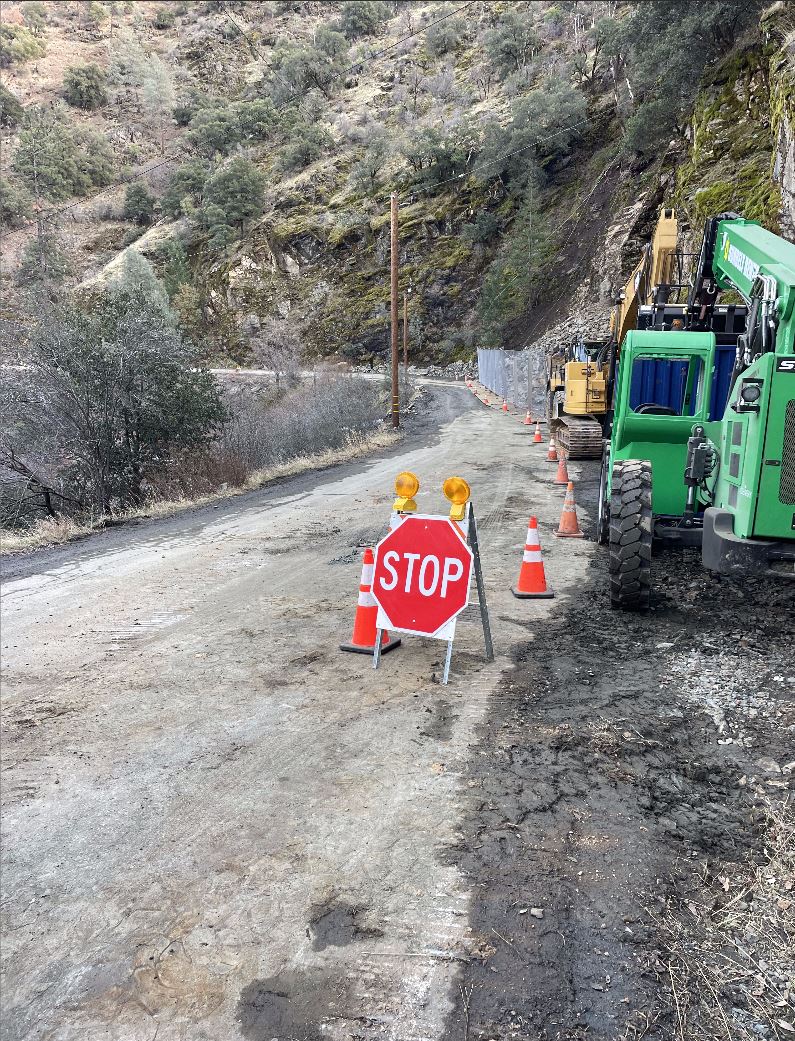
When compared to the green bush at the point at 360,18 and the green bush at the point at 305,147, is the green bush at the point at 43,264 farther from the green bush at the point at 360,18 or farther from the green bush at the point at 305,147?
the green bush at the point at 360,18

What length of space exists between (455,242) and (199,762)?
179 ft

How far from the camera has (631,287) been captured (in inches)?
507

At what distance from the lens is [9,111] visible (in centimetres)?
9062

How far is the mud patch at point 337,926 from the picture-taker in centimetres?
274

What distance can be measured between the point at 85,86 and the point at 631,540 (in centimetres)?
11775

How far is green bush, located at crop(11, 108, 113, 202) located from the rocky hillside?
9.9 inches

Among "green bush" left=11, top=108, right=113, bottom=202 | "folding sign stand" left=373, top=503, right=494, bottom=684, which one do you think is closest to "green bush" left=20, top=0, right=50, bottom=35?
"green bush" left=11, top=108, right=113, bottom=202

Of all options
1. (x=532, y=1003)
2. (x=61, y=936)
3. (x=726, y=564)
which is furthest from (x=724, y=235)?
(x=61, y=936)

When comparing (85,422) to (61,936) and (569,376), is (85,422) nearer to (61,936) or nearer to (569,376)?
(569,376)

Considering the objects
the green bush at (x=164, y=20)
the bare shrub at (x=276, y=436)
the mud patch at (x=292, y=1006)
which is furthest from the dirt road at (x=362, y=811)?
the green bush at (x=164, y=20)

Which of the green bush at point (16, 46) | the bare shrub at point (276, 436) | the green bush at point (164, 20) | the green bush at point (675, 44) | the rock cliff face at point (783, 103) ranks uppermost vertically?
the green bush at point (164, 20)

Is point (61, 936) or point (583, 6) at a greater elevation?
point (583, 6)

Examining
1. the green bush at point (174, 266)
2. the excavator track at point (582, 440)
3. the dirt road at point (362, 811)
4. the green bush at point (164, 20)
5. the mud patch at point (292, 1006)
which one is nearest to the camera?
the mud patch at point (292, 1006)

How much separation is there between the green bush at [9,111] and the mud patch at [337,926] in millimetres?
113008
